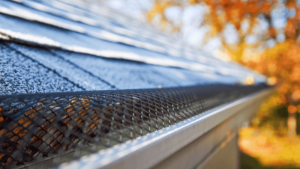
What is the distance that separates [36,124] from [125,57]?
4.23ft

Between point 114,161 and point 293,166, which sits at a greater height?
point 114,161

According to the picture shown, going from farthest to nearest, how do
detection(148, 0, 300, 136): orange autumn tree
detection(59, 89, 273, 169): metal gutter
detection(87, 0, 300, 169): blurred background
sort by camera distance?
1. detection(148, 0, 300, 136): orange autumn tree
2. detection(87, 0, 300, 169): blurred background
3. detection(59, 89, 273, 169): metal gutter

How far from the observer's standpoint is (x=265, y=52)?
9.46m

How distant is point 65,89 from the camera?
0.89m

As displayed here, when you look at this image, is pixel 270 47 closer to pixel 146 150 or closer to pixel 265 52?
pixel 265 52

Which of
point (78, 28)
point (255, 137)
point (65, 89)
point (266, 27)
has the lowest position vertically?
point (255, 137)

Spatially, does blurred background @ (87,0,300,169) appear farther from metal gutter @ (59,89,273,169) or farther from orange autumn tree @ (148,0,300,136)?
metal gutter @ (59,89,273,169)

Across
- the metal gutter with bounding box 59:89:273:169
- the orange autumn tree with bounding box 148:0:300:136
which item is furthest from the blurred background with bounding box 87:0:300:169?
the metal gutter with bounding box 59:89:273:169

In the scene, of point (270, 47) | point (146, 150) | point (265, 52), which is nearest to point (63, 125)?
point (146, 150)

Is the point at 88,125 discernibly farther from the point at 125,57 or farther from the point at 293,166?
the point at 293,166

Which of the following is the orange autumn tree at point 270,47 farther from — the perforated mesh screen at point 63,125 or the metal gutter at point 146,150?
the perforated mesh screen at point 63,125

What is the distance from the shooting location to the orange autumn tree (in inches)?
350

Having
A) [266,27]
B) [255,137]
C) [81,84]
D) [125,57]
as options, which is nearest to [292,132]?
[255,137]

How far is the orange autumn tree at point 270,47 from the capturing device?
8891 mm
